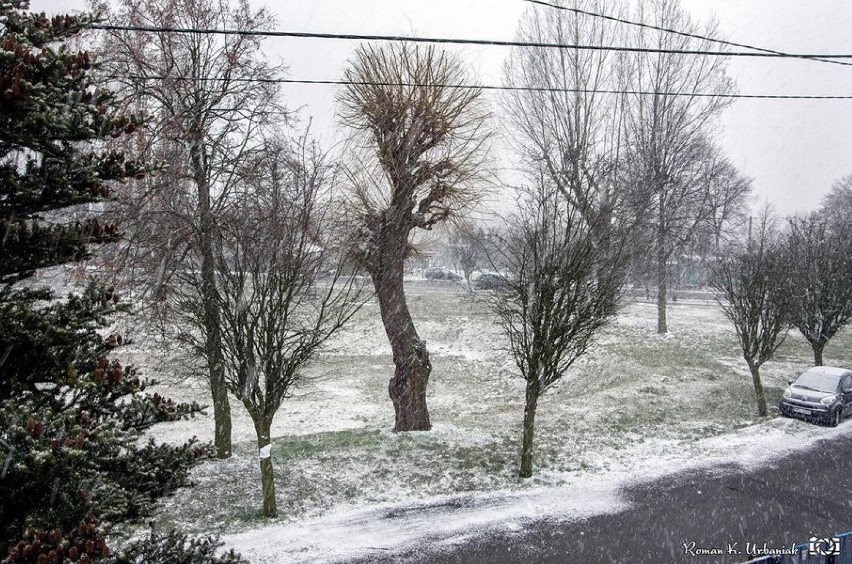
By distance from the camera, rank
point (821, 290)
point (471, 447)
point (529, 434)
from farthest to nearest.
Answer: point (821, 290) < point (471, 447) < point (529, 434)

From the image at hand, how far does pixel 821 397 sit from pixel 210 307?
48.8 ft

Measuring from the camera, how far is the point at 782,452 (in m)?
11.7

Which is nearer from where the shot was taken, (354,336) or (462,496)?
(462,496)

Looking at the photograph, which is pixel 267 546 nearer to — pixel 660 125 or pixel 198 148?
pixel 198 148

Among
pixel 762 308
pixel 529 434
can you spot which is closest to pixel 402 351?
pixel 529 434

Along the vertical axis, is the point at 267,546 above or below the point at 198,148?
below

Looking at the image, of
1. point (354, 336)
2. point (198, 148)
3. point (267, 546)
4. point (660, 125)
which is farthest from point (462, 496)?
point (660, 125)

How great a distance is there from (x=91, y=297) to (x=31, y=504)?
1.33 metres

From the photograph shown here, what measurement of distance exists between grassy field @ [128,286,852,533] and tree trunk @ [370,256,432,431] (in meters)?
0.59

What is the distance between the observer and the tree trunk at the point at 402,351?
1197 cm

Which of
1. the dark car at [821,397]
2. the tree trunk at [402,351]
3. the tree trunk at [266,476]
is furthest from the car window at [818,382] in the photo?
the tree trunk at [266,476]

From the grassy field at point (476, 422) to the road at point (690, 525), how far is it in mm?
1533

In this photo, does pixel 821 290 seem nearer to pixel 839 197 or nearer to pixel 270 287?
pixel 270 287

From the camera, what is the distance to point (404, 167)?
11.5 metres
